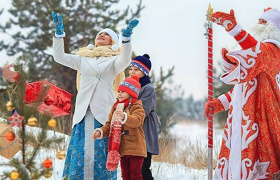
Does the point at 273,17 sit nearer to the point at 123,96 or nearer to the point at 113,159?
the point at 123,96

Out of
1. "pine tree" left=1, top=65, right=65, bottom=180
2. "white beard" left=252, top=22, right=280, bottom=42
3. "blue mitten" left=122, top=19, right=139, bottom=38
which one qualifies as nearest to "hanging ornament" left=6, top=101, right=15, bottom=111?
"pine tree" left=1, top=65, right=65, bottom=180

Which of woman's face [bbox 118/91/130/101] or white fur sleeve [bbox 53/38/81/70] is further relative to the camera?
white fur sleeve [bbox 53/38/81/70]

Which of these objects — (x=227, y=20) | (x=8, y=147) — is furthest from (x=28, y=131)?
(x=227, y=20)

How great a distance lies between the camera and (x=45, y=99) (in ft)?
11.7

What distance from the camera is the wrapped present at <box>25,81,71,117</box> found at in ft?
11.4

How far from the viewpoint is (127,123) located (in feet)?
14.7

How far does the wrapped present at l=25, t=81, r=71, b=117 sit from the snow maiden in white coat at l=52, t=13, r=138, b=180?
33 centimetres

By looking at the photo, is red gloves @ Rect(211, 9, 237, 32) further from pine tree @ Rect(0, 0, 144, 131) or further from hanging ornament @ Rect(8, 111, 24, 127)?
pine tree @ Rect(0, 0, 144, 131)

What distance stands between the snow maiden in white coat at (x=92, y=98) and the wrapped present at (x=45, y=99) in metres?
0.33

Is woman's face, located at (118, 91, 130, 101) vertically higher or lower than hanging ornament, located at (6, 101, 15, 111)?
higher

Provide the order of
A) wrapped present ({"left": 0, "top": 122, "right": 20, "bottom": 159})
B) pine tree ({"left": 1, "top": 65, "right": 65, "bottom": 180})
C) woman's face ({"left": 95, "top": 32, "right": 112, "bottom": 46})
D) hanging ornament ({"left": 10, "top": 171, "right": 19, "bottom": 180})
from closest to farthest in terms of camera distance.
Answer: hanging ornament ({"left": 10, "top": 171, "right": 19, "bottom": 180}), pine tree ({"left": 1, "top": 65, "right": 65, "bottom": 180}), wrapped present ({"left": 0, "top": 122, "right": 20, "bottom": 159}), woman's face ({"left": 95, "top": 32, "right": 112, "bottom": 46})

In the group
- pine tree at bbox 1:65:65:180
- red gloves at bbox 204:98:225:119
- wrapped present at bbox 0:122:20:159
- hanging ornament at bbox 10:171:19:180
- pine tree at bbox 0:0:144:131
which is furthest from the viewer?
pine tree at bbox 0:0:144:131

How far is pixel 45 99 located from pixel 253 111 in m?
1.81

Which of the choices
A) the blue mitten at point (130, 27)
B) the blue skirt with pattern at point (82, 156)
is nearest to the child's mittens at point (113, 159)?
the blue skirt with pattern at point (82, 156)
